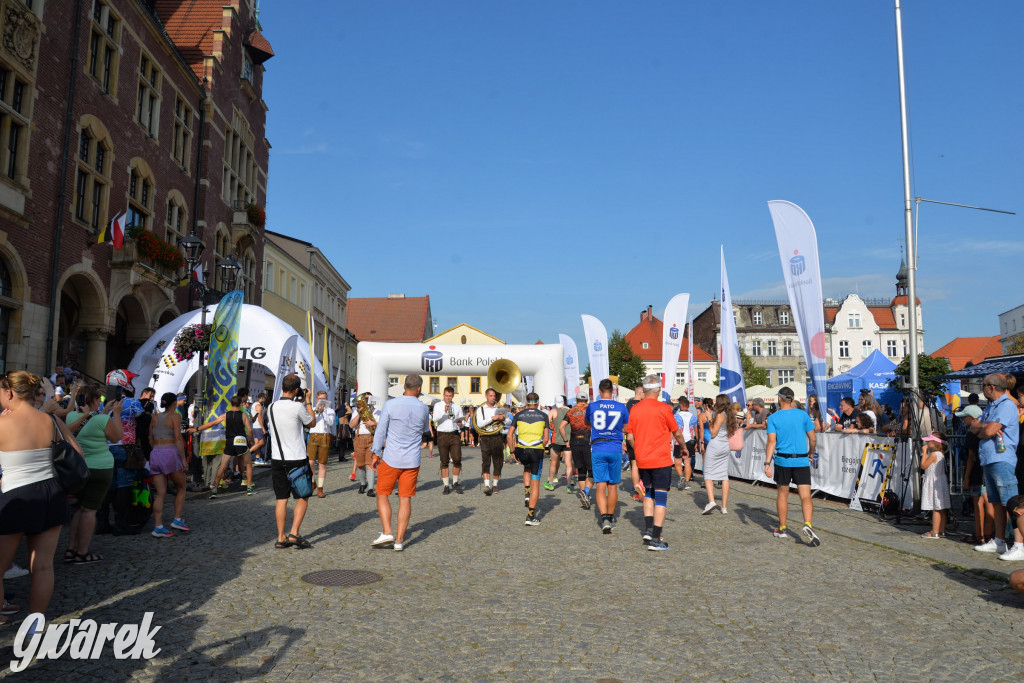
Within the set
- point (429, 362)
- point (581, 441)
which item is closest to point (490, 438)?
point (581, 441)

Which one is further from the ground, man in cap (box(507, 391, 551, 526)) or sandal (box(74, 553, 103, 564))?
man in cap (box(507, 391, 551, 526))

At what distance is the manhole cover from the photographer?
21.4 feet

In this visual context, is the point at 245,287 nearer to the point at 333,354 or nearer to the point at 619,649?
the point at 333,354

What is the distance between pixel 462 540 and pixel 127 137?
18.3 m

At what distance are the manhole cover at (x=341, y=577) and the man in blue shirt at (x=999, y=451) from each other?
6400 mm

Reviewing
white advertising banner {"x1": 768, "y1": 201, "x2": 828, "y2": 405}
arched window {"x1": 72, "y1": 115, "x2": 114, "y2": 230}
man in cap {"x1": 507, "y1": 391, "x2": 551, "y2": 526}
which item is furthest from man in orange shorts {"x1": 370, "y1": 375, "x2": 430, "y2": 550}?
arched window {"x1": 72, "y1": 115, "x2": 114, "y2": 230}

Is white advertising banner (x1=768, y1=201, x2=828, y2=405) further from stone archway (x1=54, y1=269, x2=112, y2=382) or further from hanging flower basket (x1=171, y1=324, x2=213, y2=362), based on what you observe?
stone archway (x1=54, y1=269, x2=112, y2=382)

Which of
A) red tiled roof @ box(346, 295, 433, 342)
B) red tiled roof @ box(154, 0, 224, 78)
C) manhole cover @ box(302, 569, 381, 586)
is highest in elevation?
red tiled roof @ box(154, 0, 224, 78)

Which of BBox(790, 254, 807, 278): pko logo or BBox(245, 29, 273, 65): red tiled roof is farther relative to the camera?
BBox(245, 29, 273, 65): red tiled roof

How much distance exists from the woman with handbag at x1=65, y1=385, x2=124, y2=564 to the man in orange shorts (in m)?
2.64

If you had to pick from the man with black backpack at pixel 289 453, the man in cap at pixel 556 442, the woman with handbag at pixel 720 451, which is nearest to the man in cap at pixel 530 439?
the man in cap at pixel 556 442

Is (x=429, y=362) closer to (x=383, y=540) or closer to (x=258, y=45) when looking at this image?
(x=383, y=540)

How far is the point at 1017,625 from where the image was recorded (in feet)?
17.8

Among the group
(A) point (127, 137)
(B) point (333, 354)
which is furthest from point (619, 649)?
(B) point (333, 354)
